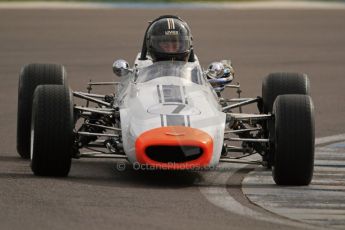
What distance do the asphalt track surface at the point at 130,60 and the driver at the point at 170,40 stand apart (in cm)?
133

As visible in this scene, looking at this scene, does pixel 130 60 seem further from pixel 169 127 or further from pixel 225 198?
pixel 225 198

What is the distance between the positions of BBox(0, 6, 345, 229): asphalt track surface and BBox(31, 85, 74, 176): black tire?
5.8 inches

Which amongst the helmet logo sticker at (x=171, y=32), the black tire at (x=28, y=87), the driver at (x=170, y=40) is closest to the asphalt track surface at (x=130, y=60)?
the black tire at (x=28, y=87)

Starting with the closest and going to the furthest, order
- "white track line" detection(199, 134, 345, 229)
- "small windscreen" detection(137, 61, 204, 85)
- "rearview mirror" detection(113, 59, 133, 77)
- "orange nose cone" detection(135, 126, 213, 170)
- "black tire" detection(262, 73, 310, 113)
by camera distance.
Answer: "white track line" detection(199, 134, 345, 229)
"orange nose cone" detection(135, 126, 213, 170)
"small windscreen" detection(137, 61, 204, 85)
"black tire" detection(262, 73, 310, 113)
"rearview mirror" detection(113, 59, 133, 77)

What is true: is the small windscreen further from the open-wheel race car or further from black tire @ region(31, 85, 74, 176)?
black tire @ region(31, 85, 74, 176)

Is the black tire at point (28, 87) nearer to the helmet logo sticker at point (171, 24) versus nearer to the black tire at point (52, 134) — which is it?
the helmet logo sticker at point (171, 24)

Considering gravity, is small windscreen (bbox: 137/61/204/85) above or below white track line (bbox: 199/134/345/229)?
above

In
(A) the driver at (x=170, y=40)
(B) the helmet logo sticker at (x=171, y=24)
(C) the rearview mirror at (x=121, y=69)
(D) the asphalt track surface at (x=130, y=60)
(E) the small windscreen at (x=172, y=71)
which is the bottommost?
(D) the asphalt track surface at (x=130, y=60)

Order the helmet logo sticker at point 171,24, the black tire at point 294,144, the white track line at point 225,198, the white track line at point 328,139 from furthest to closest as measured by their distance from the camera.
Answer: the white track line at point 328,139 → the helmet logo sticker at point 171,24 → the black tire at point 294,144 → the white track line at point 225,198

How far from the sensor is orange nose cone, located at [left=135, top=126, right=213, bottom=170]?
13.0 metres

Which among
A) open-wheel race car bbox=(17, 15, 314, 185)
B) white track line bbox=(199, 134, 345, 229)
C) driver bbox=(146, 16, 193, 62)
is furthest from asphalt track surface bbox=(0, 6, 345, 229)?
driver bbox=(146, 16, 193, 62)

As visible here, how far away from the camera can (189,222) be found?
11.7 meters

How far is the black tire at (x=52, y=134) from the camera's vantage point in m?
13.5

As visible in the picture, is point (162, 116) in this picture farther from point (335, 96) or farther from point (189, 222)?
point (335, 96)
